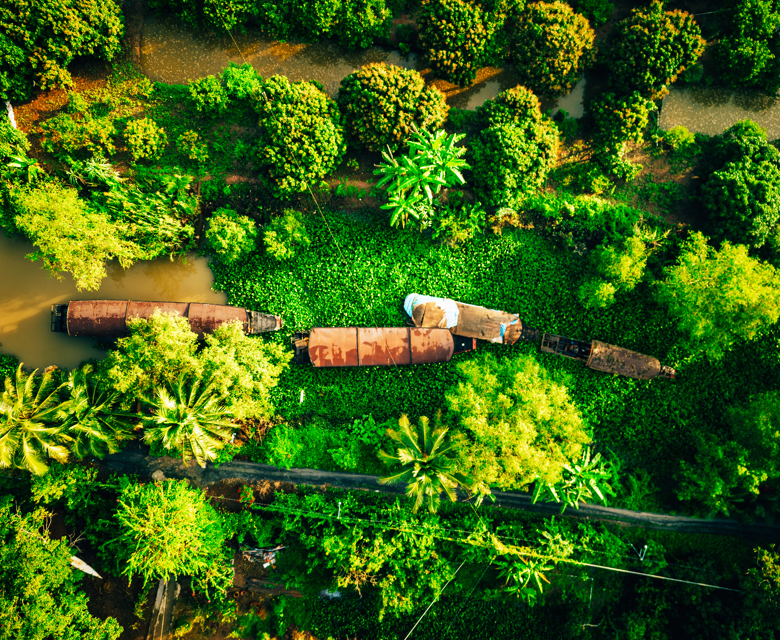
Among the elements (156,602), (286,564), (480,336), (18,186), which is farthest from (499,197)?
(156,602)

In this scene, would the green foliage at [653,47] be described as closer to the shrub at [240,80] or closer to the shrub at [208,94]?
the shrub at [240,80]

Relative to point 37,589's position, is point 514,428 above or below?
above

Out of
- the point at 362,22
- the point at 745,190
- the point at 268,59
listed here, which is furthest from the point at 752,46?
the point at 268,59

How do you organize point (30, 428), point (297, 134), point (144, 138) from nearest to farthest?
point (30, 428)
point (297, 134)
point (144, 138)

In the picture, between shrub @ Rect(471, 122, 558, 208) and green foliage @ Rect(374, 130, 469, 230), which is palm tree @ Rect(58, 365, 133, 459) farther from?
shrub @ Rect(471, 122, 558, 208)

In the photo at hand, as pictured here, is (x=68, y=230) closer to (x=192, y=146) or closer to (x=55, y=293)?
(x=55, y=293)

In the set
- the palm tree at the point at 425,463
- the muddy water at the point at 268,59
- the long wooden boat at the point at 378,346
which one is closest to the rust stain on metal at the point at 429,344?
the long wooden boat at the point at 378,346

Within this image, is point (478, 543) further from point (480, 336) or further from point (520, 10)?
Result: point (520, 10)
